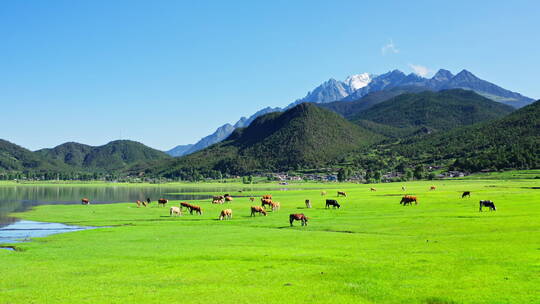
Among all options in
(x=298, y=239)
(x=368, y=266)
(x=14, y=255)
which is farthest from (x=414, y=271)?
(x=14, y=255)

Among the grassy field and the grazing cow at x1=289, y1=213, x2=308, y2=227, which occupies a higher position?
the grazing cow at x1=289, y1=213, x2=308, y2=227

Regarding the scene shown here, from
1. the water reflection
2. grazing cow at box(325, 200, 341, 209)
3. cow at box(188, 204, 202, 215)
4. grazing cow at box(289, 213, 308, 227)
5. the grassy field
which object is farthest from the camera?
the water reflection

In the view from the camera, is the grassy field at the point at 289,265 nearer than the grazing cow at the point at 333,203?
Yes

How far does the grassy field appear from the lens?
16438 mm

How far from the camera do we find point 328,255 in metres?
24.1

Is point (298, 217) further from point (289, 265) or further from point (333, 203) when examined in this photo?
point (289, 265)

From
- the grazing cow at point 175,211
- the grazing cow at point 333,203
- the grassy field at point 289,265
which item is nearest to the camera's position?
the grassy field at point 289,265

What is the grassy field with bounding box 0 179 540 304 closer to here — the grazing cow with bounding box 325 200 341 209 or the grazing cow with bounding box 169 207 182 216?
the grazing cow with bounding box 169 207 182 216

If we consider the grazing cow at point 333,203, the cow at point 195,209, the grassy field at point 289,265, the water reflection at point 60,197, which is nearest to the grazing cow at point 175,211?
the cow at point 195,209

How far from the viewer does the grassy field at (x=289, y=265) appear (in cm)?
1644

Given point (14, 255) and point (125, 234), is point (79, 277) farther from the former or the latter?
point (125, 234)

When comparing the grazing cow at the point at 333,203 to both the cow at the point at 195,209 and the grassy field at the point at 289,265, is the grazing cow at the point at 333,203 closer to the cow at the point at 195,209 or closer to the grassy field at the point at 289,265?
the cow at the point at 195,209

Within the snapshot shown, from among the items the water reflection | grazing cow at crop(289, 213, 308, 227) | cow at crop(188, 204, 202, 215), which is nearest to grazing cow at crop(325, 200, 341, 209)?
cow at crop(188, 204, 202, 215)

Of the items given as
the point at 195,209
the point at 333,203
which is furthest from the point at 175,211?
the point at 333,203
